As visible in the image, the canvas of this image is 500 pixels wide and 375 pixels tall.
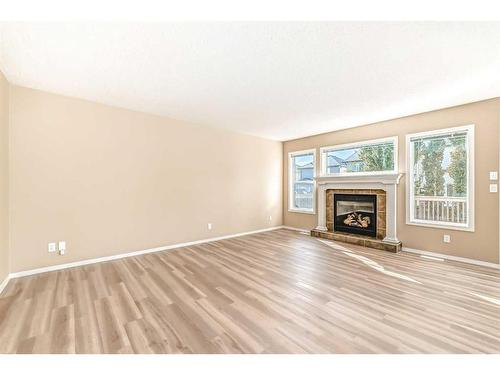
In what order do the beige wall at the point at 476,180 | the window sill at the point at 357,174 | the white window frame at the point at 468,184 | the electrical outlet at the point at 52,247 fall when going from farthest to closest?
the window sill at the point at 357,174, the white window frame at the point at 468,184, the beige wall at the point at 476,180, the electrical outlet at the point at 52,247

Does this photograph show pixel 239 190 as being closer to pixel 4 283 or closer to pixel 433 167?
pixel 433 167

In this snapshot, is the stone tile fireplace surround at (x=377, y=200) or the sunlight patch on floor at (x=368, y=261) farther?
the stone tile fireplace surround at (x=377, y=200)

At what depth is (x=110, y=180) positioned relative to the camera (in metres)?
3.67

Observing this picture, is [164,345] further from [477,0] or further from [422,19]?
[477,0]

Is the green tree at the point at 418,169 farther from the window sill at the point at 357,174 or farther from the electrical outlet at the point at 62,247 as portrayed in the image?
the electrical outlet at the point at 62,247

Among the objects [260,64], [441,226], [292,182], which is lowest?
[441,226]

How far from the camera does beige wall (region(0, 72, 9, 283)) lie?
2.63 metres

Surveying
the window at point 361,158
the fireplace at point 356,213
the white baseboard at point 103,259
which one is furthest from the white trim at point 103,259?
the window at point 361,158

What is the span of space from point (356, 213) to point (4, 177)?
5.89 meters

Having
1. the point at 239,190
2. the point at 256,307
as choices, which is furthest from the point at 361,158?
the point at 256,307

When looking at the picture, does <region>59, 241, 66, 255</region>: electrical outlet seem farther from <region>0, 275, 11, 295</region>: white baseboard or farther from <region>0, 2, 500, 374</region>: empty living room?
<region>0, 275, 11, 295</region>: white baseboard

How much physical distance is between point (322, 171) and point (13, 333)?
5.55 m

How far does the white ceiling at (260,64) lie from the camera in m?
1.91

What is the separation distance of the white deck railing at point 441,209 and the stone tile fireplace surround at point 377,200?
0.40 meters
